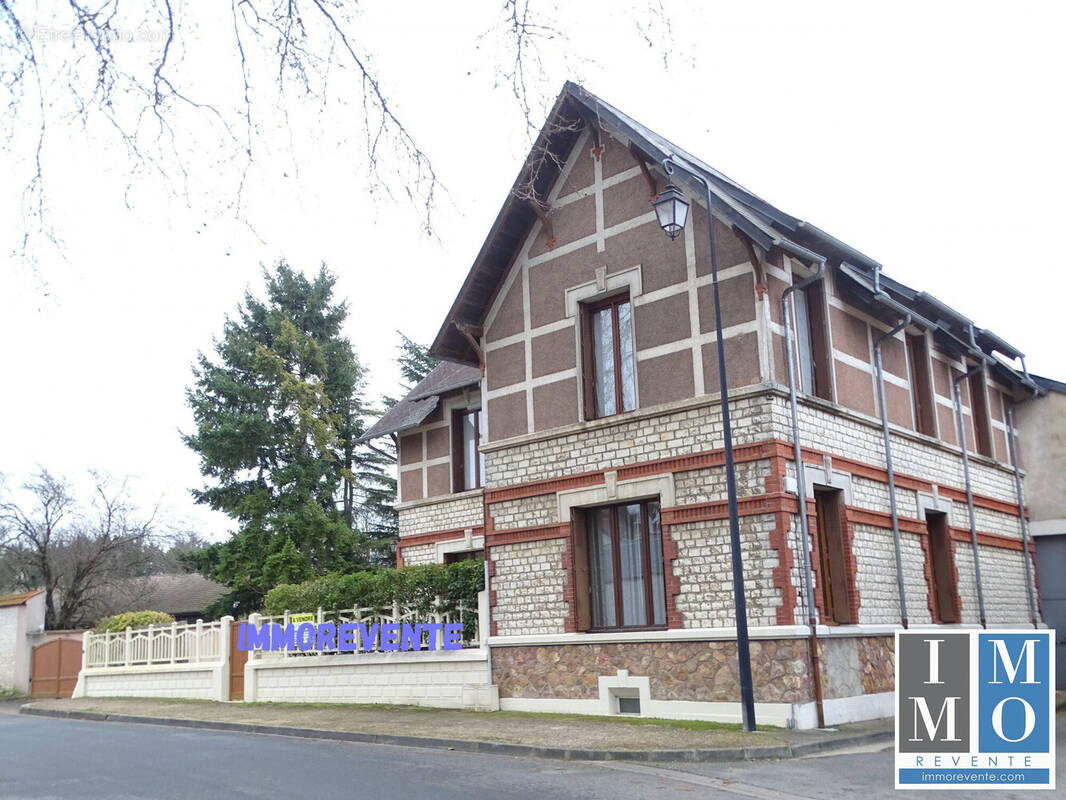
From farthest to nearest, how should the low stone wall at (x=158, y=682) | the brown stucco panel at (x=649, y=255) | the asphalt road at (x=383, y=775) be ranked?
the low stone wall at (x=158, y=682) < the brown stucco panel at (x=649, y=255) < the asphalt road at (x=383, y=775)

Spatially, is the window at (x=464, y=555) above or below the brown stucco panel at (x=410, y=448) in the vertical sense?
below

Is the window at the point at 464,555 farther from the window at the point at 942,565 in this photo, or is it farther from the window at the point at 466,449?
the window at the point at 942,565

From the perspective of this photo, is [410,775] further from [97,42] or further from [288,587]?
[288,587]

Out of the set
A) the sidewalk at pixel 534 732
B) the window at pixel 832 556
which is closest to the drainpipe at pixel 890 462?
the window at pixel 832 556

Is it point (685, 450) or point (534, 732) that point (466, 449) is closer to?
point (685, 450)

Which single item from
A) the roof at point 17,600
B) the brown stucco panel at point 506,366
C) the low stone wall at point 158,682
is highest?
the brown stucco panel at point 506,366

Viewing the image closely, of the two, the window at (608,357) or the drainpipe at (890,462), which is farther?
the window at (608,357)

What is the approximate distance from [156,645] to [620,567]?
521 inches

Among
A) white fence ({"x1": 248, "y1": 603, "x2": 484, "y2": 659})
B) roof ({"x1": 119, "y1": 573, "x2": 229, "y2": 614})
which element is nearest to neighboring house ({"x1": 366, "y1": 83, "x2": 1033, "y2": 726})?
white fence ({"x1": 248, "y1": 603, "x2": 484, "y2": 659})

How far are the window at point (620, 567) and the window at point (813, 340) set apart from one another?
2.99m

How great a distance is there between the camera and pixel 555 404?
16125mm

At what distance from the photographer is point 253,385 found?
121 ft

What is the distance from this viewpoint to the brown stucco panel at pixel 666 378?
14523 mm

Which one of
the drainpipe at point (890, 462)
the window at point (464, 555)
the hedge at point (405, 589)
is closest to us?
the drainpipe at point (890, 462)
